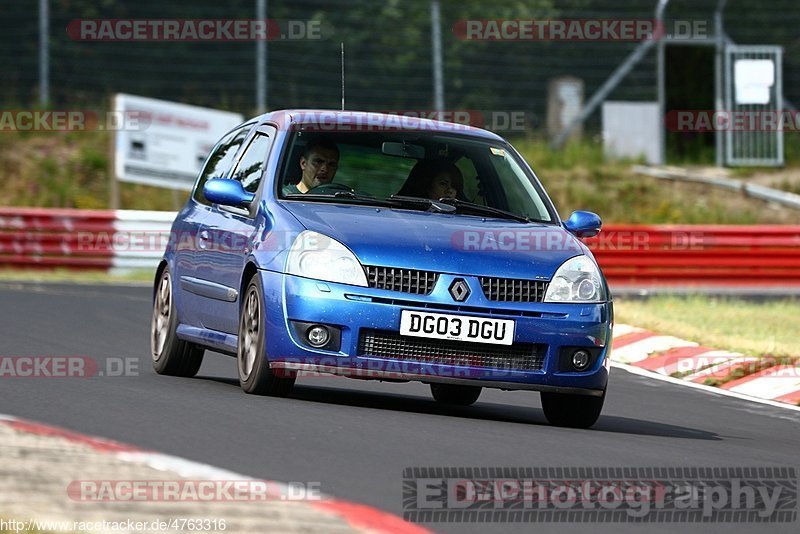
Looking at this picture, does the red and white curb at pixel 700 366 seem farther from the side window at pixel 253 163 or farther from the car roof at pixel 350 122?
the side window at pixel 253 163

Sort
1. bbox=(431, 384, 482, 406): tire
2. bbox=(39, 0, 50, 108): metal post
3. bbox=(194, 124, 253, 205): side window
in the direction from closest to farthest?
bbox=(431, 384, 482, 406): tire, bbox=(194, 124, 253, 205): side window, bbox=(39, 0, 50, 108): metal post

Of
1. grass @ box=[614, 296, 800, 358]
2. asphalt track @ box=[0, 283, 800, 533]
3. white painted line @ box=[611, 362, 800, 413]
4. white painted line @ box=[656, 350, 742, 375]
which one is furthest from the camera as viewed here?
grass @ box=[614, 296, 800, 358]

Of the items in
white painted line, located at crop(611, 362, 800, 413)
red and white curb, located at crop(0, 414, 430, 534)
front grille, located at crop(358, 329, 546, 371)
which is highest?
front grille, located at crop(358, 329, 546, 371)

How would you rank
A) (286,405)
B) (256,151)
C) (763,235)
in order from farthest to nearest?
1. (763,235)
2. (256,151)
3. (286,405)

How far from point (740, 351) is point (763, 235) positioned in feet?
40.5

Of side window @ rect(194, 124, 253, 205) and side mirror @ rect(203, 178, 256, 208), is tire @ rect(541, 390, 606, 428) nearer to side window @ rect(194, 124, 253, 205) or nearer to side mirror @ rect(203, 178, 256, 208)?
side mirror @ rect(203, 178, 256, 208)

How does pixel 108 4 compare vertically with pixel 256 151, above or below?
above

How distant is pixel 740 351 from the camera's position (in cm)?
1359

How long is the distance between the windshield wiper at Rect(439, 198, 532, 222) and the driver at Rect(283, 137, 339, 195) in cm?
63

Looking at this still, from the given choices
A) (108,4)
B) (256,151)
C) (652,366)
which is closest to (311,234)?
(256,151)

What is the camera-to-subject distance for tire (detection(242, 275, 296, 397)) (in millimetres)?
8984

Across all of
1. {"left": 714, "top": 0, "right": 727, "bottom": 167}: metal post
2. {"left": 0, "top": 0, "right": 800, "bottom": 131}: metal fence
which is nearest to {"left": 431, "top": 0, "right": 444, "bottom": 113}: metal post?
{"left": 0, "top": 0, "right": 800, "bottom": 131}: metal fence

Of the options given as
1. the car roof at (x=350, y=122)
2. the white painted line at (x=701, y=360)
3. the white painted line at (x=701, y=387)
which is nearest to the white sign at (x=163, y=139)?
the white painted line at (x=701, y=387)

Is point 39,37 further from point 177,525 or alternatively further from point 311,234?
point 177,525
